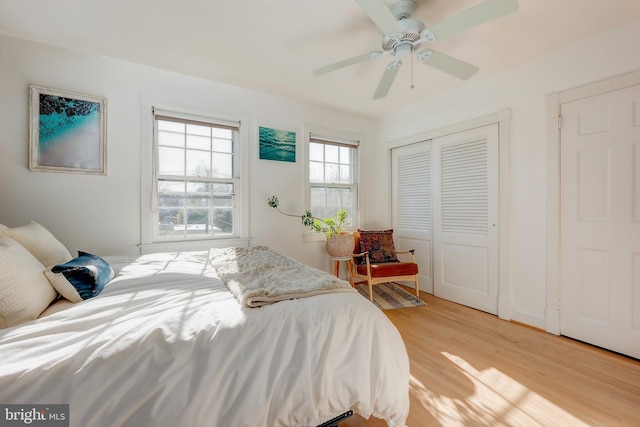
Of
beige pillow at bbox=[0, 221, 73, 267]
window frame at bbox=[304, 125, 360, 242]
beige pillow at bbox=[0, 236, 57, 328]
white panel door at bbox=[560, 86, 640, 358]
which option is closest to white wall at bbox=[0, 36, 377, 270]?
window frame at bbox=[304, 125, 360, 242]

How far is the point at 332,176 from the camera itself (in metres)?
3.96

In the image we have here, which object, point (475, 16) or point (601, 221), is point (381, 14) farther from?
point (601, 221)

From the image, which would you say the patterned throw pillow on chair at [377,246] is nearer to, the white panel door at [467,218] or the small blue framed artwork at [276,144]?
the white panel door at [467,218]

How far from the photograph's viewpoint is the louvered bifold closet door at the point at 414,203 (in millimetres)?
3639

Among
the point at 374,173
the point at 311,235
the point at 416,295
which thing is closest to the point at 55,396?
the point at 311,235

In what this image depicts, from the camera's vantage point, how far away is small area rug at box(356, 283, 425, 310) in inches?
125

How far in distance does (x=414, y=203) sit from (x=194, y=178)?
2919 mm

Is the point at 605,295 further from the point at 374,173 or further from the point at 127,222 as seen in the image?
the point at 127,222

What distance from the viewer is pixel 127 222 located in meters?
2.62

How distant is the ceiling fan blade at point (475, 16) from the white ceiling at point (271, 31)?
309 mm

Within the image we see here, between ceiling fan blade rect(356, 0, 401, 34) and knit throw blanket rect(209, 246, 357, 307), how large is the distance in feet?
5.13

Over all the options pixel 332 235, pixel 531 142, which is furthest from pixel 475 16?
pixel 332 235

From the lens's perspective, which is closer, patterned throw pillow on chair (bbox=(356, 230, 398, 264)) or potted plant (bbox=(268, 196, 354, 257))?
potted plant (bbox=(268, 196, 354, 257))

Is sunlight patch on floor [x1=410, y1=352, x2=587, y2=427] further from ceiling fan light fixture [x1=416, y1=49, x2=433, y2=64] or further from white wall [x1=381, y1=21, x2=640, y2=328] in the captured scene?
ceiling fan light fixture [x1=416, y1=49, x2=433, y2=64]
